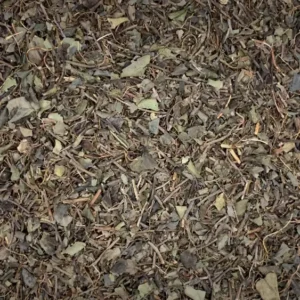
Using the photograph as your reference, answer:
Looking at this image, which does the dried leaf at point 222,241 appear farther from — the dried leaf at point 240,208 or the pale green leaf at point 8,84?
the pale green leaf at point 8,84

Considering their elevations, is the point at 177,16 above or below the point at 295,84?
above

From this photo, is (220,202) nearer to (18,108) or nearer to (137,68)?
(137,68)

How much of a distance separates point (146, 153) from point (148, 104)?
115 millimetres

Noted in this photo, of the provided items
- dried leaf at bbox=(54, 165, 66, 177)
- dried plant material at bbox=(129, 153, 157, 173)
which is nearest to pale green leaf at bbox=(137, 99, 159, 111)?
dried plant material at bbox=(129, 153, 157, 173)

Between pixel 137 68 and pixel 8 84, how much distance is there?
0.30 m

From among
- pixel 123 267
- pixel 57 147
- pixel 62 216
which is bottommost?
pixel 123 267

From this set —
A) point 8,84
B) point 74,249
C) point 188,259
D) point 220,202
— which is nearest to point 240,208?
point 220,202

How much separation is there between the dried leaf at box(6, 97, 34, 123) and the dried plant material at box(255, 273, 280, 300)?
66cm

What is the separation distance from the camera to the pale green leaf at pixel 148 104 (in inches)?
49.7

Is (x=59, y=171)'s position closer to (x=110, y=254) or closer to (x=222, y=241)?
(x=110, y=254)

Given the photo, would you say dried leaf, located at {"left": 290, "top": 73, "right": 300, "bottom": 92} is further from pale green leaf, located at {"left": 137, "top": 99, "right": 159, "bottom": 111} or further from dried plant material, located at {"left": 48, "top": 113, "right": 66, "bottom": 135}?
dried plant material, located at {"left": 48, "top": 113, "right": 66, "bottom": 135}

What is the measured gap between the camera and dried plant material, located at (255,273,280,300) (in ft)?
4.06

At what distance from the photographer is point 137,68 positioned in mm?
1264

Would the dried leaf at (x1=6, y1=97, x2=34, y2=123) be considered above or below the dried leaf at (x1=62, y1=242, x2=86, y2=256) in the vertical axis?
above
